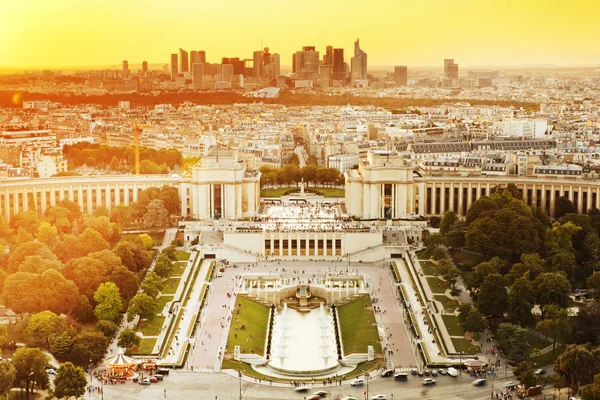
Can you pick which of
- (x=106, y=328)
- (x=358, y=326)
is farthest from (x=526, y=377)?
(x=106, y=328)

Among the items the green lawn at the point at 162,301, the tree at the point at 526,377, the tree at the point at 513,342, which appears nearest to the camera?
the tree at the point at 526,377

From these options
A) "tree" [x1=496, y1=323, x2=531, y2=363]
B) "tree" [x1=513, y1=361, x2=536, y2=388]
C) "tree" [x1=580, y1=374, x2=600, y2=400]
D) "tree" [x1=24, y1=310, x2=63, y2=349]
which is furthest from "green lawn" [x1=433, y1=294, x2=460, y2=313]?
"tree" [x1=24, y1=310, x2=63, y2=349]

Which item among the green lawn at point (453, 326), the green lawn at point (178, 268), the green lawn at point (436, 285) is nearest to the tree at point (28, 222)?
the green lawn at point (178, 268)

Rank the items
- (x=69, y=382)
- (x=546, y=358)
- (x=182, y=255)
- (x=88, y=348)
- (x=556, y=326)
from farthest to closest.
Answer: (x=182, y=255)
(x=556, y=326)
(x=546, y=358)
(x=88, y=348)
(x=69, y=382)

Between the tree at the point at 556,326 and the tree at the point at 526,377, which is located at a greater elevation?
the tree at the point at 556,326

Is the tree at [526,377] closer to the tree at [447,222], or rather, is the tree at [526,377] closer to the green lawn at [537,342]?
the green lawn at [537,342]

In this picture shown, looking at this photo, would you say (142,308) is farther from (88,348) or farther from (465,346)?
(465,346)

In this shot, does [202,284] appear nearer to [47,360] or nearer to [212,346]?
[212,346]

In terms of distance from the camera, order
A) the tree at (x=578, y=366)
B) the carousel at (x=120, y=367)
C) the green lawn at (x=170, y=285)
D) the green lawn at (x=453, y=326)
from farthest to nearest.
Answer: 1. the green lawn at (x=170, y=285)
2. the green lawn at (x=453, y=326)
3. the carousel at (x=120, y=367)
4. the tree at (x=578, y=366)
